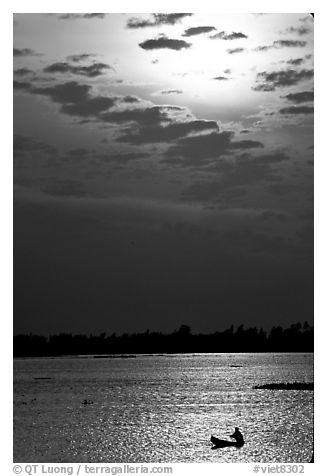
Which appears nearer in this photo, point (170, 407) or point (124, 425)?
point (124, 425)

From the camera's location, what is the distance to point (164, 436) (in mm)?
44656

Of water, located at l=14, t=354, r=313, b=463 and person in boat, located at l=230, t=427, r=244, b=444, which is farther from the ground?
person in boat, located at l=230, t=427, r=244, b=444

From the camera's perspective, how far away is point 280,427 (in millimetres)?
47094

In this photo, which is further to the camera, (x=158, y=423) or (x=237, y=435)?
(x=158, y=423)

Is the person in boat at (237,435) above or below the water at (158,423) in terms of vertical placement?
above
